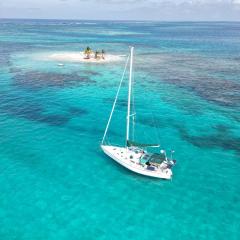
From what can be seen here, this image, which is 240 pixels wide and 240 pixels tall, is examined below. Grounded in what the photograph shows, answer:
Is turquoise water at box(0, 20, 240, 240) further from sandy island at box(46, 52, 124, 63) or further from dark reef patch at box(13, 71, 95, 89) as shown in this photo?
sandy island at box(46, 52, 124, 63)

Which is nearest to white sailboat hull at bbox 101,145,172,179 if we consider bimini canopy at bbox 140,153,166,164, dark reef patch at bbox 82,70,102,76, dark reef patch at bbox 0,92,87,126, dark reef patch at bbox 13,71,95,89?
bimini canopy at bbox 140,153,166,164

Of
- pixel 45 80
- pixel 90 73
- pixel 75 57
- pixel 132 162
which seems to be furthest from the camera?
pixel 75 57

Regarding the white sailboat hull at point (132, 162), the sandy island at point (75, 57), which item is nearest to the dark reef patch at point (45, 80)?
the sandy island at point (75, 57)

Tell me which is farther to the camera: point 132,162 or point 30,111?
point 30,111

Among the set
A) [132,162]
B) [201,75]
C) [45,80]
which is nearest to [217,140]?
[132,162]

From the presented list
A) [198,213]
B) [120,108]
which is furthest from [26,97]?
[198,213]

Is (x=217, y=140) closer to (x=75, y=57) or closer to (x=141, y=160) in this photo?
(x=141, y=160)
